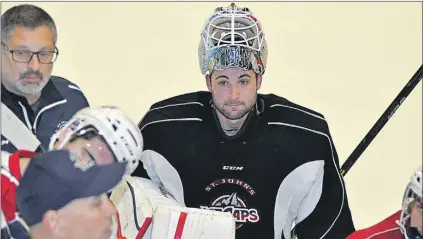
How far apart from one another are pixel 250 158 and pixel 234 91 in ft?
0.80

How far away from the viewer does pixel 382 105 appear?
13.8ft

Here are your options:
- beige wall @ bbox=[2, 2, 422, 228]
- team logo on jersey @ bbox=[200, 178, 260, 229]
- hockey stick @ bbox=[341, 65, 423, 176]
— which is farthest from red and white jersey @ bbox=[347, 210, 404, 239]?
beige wall @ bbox=[2, 2, 422, 228]

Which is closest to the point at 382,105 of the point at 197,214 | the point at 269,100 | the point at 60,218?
the point at 269,100

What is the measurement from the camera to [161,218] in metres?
2.70

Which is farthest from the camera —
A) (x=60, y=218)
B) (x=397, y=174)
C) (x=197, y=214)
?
(x=397, y=174)

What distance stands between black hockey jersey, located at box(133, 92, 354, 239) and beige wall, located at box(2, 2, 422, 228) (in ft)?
3.16

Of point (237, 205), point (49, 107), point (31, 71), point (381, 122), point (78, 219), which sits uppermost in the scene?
point (31, 71)

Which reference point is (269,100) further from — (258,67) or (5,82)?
(5,82)

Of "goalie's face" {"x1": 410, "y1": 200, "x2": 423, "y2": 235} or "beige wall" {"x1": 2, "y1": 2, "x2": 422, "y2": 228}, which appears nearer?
"goalie's face" {"x1": 410, "y1": 200, "x2": 423, "y2": 235}

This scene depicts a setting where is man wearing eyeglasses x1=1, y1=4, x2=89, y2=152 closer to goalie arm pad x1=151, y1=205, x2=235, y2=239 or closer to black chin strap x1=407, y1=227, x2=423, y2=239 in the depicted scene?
goalie arm pad x1=151, y1=205, x2=235, y2=239

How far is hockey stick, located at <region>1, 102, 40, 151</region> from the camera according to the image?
8.82 feet

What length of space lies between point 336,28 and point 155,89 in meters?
0.97

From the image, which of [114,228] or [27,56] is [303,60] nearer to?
[27,56]

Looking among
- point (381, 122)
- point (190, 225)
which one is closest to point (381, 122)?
point (381, 122)
